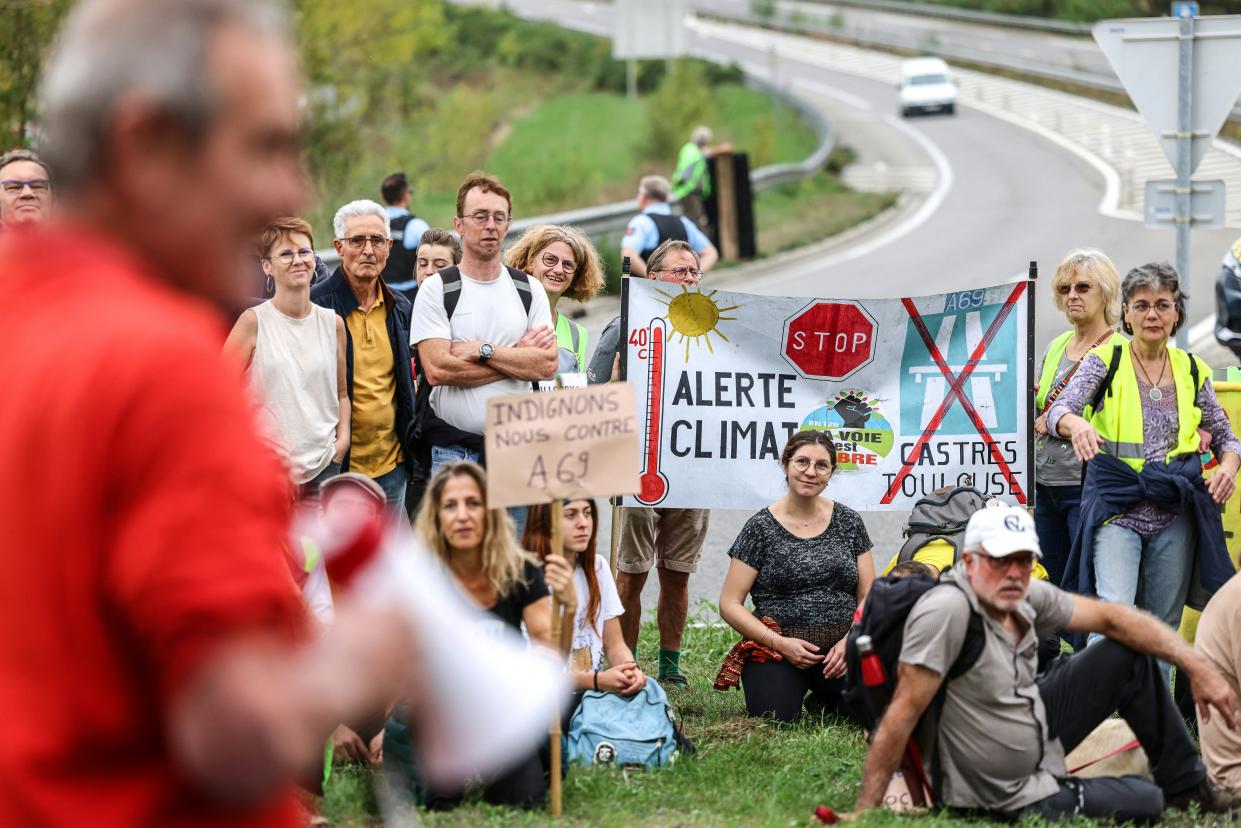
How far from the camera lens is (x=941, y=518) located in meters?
7.72

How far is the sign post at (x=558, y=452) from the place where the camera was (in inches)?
226

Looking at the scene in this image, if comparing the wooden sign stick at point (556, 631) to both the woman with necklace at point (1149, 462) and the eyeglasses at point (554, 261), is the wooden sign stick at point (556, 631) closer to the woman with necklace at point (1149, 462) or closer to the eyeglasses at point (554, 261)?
the eyeglasses at point (554, 261)

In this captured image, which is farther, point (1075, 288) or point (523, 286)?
point (1075, 288)

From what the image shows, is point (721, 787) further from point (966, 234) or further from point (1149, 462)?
point (966, 234)

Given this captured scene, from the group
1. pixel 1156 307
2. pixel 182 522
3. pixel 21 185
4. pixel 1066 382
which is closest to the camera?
pixel 182 522

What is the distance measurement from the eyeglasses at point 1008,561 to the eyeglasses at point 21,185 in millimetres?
4585

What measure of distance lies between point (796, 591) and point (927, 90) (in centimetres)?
4354

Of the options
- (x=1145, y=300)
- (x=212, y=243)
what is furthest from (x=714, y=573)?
(x=212, y=243)

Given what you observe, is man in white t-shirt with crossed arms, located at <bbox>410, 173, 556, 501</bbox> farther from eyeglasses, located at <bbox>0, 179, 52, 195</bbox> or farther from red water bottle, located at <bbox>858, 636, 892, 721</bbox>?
red water bottle, located at <bbox>858, 636, 892, 721</bbox>

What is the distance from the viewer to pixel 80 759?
58.9 inches

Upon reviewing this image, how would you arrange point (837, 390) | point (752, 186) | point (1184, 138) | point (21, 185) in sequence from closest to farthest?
point (21, 185) → point (837, 390) → point (1184, 138) → point (752, 186)

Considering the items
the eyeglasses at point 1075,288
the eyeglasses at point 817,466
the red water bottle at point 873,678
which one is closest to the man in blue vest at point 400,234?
the eyeglasses at point 817,466

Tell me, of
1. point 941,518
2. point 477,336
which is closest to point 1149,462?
point 941,518

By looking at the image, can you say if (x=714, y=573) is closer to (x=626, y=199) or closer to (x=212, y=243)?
(x=212, y=243)
